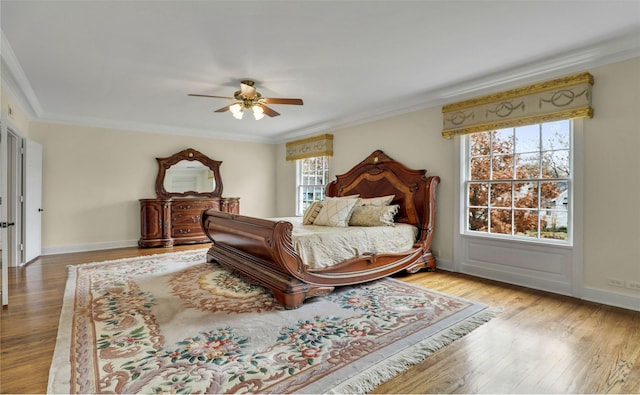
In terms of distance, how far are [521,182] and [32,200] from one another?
677 cm

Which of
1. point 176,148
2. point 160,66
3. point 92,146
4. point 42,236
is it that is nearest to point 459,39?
point 160,66

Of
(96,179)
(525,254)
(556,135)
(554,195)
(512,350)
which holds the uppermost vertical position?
(556,135)

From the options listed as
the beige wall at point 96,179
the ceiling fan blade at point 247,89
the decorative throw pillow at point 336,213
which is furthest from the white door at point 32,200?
the decorative throw pillow at point 336,213

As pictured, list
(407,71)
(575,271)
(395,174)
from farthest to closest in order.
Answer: (395,174), (407,71), (575,271)

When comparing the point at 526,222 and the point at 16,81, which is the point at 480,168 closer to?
the point at 526,222

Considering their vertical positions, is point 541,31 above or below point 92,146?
above

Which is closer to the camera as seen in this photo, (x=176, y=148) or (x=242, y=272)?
(x=242, y=272)

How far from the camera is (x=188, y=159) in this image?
6.46 m

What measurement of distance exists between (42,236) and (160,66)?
4096 mm

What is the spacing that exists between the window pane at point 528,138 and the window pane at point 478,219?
86 centimetres

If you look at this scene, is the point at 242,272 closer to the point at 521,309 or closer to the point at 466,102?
the point at 521,309

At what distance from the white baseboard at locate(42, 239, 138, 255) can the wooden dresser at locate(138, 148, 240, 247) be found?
294 millimetres

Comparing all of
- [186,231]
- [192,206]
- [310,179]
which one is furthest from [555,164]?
[186,231]

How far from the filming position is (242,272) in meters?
3.58
